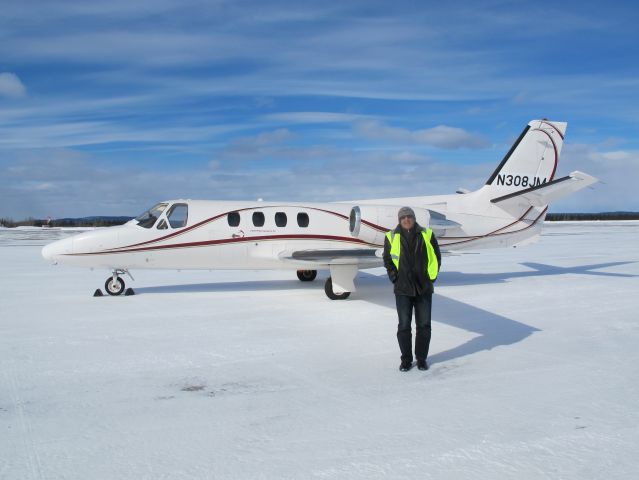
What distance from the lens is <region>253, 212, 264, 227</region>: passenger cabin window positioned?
13547 millimetres

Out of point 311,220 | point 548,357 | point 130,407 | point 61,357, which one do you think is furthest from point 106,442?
point 311,220

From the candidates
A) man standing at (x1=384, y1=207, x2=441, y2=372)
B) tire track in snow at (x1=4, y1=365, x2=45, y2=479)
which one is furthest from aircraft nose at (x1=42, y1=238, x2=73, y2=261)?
man standing at (x1=384, y1=207, x2=441, y2=372)

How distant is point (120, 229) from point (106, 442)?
353 inches

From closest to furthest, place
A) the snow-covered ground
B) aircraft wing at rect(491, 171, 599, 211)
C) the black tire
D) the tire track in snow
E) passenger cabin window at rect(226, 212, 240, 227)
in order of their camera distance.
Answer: the tire track in snow < the snow-covered ground < the black tire < passenger cabin window at rect(226, 212, 240, 227) < aircraft wing at rect(491, 171, 599, 211)

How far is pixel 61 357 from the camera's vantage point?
7320 mm

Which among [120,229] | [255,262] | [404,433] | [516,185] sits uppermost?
[516,185]

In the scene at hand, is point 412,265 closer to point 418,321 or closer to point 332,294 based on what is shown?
point 418,321

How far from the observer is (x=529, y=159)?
16.0 metres

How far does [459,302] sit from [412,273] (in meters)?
5.74

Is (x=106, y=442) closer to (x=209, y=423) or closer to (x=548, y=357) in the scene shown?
(x=209, y=423)

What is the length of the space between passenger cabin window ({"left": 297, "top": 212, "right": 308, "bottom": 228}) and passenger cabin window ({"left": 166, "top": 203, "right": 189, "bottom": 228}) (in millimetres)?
2736

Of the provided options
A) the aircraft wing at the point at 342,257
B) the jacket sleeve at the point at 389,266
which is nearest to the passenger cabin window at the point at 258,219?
the aircraft wing at the point at 342,257

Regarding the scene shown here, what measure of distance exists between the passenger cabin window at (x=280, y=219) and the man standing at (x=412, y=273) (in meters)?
7.12

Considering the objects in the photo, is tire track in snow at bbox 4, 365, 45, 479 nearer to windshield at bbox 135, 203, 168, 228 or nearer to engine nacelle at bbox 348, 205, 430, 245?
windshield at bbox 135, 203, 168, 228
